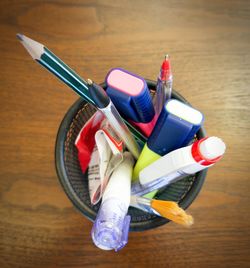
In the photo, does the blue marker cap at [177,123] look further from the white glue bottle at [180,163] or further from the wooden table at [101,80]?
the wooden table at [101,80]

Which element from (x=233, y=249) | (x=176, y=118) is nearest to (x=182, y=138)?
(x=176, y=118)

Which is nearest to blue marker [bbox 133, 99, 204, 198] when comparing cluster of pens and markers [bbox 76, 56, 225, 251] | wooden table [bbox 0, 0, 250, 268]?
cluster of pens and markers [bbox 76, 56, 225, 251]

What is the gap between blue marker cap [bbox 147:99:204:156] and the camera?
220mm

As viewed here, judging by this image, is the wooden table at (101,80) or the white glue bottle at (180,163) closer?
the white glue bottle at (180,163)

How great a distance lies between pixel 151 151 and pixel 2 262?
21cm

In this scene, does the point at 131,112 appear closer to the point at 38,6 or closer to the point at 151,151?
the point at 151,151

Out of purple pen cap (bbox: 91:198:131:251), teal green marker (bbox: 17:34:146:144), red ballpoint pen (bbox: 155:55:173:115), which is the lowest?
purple pen cap (bbox: 91:198:131:251)

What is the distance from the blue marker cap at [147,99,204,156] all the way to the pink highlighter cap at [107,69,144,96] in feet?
0.08

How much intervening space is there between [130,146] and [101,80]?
0.36ft

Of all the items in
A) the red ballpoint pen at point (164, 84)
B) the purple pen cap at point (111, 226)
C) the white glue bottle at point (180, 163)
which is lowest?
the purple pen cap at point (111, 226)

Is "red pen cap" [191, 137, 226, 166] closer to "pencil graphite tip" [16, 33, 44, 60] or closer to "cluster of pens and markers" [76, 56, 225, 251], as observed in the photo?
"cluster of pens and markers" [76, 56, 225, 251]

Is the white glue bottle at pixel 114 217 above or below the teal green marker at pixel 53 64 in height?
below

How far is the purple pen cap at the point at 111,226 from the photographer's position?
214 millimetres

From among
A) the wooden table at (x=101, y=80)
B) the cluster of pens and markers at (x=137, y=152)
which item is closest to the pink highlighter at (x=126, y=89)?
the cluster of pens and markers at (x=137, y=152)
